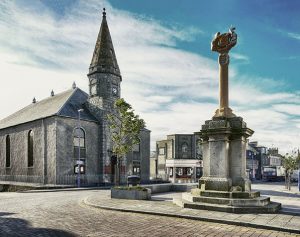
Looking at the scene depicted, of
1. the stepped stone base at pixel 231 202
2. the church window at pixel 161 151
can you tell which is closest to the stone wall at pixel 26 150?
the stepped stone base at pixel 231 202

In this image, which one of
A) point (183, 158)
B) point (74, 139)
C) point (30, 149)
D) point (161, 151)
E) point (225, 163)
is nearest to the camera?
point (225, 163)

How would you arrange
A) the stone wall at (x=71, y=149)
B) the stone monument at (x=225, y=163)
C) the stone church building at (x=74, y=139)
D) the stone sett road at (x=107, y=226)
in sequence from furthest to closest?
the stone church building at (x=74, y=139)
the stone wall at (x=71, y=149)
the stone monument at (x=225, y=163)
the stone sett road at (x=107, y=226)

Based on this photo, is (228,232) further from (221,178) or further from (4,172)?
(4,172)

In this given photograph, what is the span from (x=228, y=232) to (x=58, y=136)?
93.5 ft

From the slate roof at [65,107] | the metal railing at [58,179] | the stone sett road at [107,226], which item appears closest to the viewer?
the stone sett road at [107,226]

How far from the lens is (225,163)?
1265cm

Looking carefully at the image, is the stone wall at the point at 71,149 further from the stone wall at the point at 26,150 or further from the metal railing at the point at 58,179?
the stone wall at the point at 26,150

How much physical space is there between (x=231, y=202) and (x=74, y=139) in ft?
90.1

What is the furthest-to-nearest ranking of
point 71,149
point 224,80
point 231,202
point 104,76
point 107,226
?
1. point 104,76
2. point 71,149
3. point 224,80
4. point 231,202
5. point 107,226

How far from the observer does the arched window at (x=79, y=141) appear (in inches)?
1412

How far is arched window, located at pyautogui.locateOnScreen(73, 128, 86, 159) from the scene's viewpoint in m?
35.9

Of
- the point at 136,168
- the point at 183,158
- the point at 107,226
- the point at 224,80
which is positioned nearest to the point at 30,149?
the point at 136,168

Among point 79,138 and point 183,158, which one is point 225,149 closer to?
point 79,138

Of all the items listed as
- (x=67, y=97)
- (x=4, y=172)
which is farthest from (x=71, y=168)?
(x=4, y=172)
